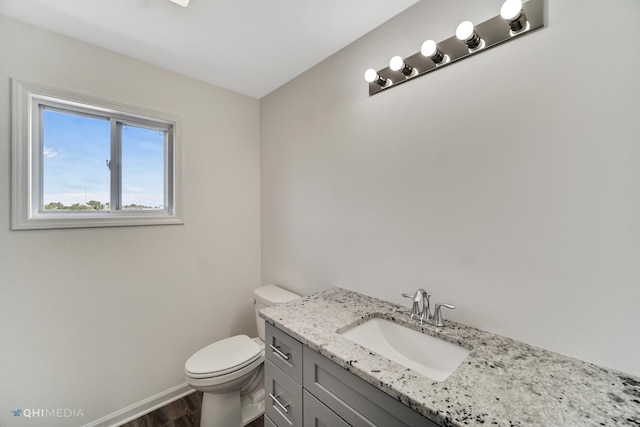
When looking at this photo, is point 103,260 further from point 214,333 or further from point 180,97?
point 180,97

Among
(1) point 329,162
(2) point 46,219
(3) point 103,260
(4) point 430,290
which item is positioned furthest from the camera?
(1) point 329,162

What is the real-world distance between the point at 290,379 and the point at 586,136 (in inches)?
57.3

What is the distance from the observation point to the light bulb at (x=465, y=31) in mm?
971

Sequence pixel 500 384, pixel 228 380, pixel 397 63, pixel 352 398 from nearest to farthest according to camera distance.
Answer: pixel 500 384
pixel 352 398
pixel 397 63
pixel 228 380

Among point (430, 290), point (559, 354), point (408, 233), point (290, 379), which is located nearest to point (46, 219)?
point (290, 379)

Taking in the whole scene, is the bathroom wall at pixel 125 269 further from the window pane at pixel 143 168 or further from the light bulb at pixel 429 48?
the light bulb at pixel 429 48

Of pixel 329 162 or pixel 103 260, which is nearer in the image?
pixel 103 260

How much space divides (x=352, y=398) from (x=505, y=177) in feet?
3.32

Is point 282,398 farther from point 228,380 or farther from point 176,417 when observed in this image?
point 176,417

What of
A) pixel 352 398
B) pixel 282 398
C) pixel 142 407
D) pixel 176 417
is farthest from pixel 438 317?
pixel 142 407

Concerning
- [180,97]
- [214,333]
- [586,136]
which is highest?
[180,97]

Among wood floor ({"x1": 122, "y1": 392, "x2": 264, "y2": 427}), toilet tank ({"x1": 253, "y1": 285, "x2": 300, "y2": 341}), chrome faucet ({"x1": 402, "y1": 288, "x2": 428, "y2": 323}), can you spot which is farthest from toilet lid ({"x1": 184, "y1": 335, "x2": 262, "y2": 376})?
chrome faucet ({"x1": 402, "y1": 288, "x2": 428, "y2": 323})

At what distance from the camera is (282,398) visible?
1142 mm

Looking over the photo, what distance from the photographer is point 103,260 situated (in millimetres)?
1572
